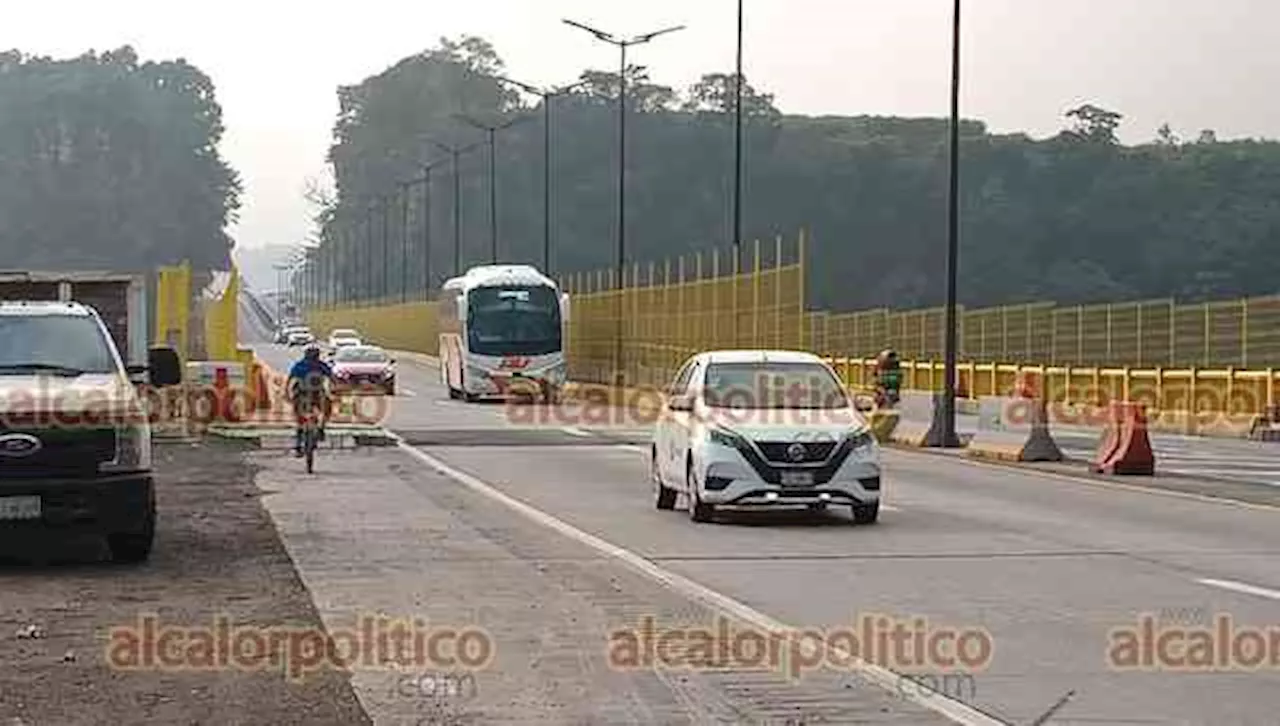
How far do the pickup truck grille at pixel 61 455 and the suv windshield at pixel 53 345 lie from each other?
1242mm

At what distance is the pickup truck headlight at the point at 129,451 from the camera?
16.4 meters

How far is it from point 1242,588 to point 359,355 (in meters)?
51.8

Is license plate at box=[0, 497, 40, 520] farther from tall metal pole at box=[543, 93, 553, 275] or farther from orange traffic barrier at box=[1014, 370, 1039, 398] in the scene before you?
tall metal pole at box=[543, 93, 553, 275]

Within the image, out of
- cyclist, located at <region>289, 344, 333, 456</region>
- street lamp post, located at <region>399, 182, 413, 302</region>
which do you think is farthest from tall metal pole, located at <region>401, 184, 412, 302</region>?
cyclist, located at <region>289, 344, 333, 456</region>

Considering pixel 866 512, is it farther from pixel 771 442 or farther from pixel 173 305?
pixel 173 305

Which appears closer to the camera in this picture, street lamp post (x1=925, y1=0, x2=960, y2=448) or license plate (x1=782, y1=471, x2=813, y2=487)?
license plate (x1=782, y1=471, x2=813, y2=487)

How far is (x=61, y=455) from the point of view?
1622 centimetres

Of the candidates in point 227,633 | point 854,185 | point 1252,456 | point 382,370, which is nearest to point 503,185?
point 854,185

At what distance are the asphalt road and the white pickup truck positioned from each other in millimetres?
1685

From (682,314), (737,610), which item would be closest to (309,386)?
(737,610)

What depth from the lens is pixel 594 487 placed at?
1050 inches

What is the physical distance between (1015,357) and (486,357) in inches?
533

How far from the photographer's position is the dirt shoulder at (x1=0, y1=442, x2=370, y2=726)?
10.6m

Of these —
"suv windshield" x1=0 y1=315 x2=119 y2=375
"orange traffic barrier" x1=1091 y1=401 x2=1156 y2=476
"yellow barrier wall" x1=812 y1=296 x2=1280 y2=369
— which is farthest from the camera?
"yellow barrier wall" x1=812 y1=296 x2=1280 y2=369
